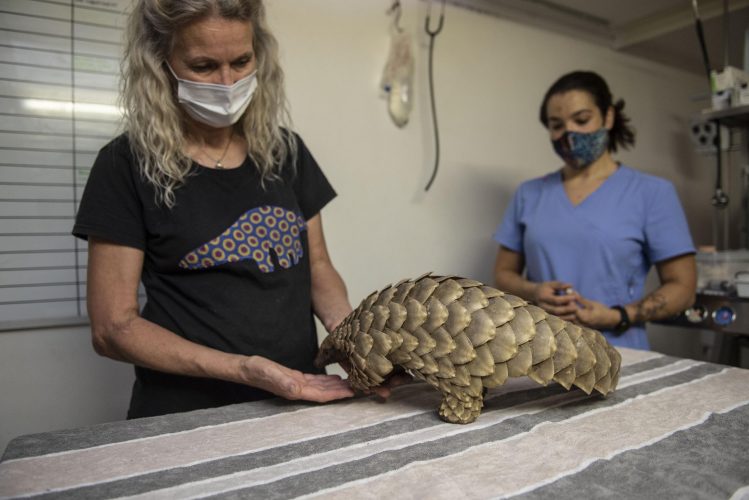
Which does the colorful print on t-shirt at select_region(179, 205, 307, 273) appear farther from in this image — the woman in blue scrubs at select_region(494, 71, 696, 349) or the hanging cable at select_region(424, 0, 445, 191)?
the hanging cable at select_region(424, 0, 445, 191)

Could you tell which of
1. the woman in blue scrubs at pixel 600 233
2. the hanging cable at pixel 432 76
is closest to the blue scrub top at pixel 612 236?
the woman in blue scrubs at pixel 600 233

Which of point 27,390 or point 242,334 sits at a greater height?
point 242,334

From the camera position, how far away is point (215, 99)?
1.06 metres

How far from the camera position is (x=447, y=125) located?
2.02m

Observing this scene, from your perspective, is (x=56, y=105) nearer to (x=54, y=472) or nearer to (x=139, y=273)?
(x=139, y=273)

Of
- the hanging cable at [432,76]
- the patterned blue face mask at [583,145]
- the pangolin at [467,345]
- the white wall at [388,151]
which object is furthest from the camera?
the hanging cable at [432,76]

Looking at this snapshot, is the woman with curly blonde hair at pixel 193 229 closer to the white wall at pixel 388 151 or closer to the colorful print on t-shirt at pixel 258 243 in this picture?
the colorful print on t-shirt at pixel 258 243

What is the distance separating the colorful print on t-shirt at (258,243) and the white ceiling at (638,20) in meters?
1.34

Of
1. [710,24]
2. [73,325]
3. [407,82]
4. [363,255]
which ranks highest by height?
[710,24]

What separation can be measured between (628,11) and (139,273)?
7.47 feet

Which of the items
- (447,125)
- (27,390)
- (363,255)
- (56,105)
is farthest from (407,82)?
(27,390)

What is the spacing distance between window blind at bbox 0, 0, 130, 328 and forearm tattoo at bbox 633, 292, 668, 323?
5.03 feet

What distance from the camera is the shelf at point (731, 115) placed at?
182 cm

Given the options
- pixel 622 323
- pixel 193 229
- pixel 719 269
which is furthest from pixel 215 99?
pixel 719 269
